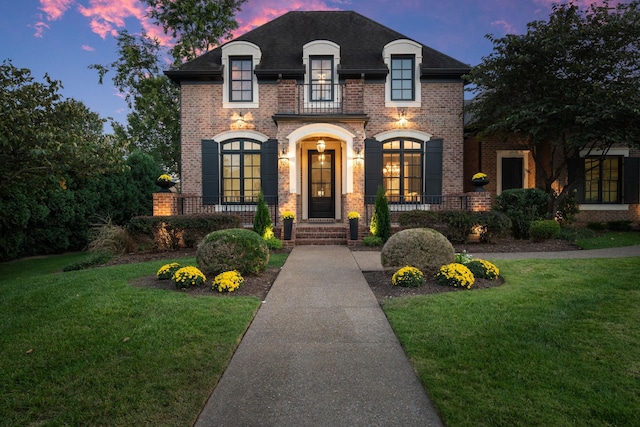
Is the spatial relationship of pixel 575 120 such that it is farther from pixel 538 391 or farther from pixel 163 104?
pixel 163 104

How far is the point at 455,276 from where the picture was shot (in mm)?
5703

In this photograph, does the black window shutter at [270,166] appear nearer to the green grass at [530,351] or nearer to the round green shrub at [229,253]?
the round green shrub at [229,253]

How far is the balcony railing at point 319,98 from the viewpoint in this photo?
42.0ft

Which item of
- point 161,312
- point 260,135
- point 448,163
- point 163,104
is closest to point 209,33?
point 163,104

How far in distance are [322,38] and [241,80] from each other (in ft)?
12.6

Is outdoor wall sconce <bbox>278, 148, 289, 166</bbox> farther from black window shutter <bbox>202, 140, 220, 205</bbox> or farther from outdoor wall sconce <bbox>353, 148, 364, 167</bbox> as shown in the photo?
black window shutter <bbox>202, 140, 220, 205</bbox>

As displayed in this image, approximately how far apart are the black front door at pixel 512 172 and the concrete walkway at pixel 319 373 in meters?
11.5

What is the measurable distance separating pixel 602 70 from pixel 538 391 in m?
12.5

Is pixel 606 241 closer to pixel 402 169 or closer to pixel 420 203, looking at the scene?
pixel 420 203

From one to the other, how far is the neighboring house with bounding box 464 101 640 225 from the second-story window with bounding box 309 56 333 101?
20.0 feet

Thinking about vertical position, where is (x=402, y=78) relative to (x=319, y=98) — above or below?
above

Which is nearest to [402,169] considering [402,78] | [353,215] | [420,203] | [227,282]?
[420,203]

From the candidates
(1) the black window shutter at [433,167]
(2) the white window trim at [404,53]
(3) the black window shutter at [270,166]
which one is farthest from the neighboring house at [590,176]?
(3) the black window shutter at [270,166]

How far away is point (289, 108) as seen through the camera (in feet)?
40.3
